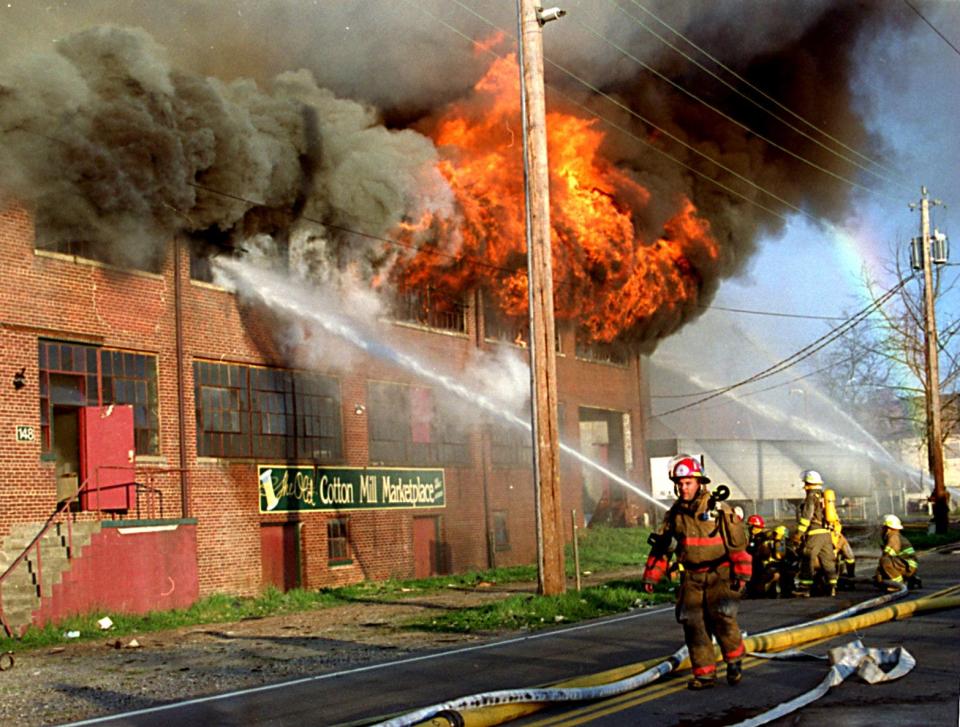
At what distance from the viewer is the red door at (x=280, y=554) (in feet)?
83.3

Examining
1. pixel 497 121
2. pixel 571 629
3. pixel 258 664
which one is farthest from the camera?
pixel 497 121

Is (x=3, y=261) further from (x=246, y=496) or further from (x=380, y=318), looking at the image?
(x=380, y=318)

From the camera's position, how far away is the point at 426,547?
3047 cm

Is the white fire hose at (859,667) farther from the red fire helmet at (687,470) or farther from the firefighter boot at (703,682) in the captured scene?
the red fire helmet at (687,470)

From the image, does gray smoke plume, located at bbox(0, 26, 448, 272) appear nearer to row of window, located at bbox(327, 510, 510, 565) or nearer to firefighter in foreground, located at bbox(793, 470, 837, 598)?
row of window, located at bbox(327, 510, 510, 565)

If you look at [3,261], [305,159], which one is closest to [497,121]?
[305,159]

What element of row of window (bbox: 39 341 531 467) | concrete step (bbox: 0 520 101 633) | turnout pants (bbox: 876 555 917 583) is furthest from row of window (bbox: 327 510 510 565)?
turnout pants (bbox: 876 555 917 583)

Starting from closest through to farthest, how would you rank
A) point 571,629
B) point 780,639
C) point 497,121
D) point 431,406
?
point 780,639 < point 571,629 < point 497,121 < point 431,406

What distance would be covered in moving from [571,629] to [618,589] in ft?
14.3

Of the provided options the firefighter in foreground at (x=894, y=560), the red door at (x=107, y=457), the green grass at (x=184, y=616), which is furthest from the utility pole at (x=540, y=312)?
the red door at (x=107, y=457)

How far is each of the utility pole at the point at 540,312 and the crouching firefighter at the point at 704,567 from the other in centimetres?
839

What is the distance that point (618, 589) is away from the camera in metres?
18.8

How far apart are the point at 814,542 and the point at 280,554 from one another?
41.8 feet

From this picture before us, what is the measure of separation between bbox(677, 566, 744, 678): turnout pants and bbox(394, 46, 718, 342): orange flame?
60.0 feet
